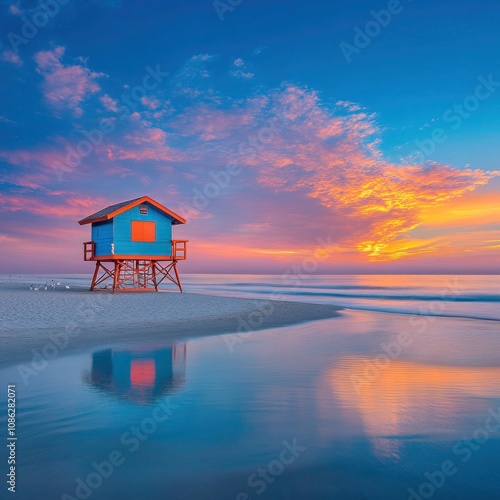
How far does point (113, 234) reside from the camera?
1114 inches

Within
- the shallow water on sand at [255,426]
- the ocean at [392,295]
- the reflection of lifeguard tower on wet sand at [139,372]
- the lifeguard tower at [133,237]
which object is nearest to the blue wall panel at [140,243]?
the lifeguard tower at [133,237]

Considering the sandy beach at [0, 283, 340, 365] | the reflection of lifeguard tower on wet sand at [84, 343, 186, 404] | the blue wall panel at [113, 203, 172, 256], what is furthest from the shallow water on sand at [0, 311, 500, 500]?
the blue wall panel at [113, 203, 172, 256]

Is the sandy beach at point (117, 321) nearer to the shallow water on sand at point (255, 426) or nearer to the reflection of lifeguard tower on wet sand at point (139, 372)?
the reflection of lifeguard tower on wet sand at point (139, 372)

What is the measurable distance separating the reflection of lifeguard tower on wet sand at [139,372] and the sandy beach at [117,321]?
72.1 inches

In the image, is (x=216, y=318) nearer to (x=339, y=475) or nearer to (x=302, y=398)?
(x=302, y=398)

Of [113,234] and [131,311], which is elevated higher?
[113,234]

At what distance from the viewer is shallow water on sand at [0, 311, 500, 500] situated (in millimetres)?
4559

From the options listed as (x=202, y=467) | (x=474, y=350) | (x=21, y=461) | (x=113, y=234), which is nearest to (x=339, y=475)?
(x=202, y=467)

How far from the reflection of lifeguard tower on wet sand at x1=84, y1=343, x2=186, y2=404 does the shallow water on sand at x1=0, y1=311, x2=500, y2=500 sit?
0.05 m

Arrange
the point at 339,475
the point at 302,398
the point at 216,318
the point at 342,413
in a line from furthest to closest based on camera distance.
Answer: the point at 216,318 < the point at 302,398 < the point at 342,413 < the point at 339,475

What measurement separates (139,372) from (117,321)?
7996 millimetres

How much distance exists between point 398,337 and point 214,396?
10.4 m

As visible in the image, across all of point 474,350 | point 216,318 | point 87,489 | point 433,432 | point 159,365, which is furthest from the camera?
point 216,318

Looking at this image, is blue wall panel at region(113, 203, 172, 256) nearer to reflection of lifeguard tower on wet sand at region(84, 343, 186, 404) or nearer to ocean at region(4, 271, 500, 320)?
ocean at region(4, 271, 500, 320)
